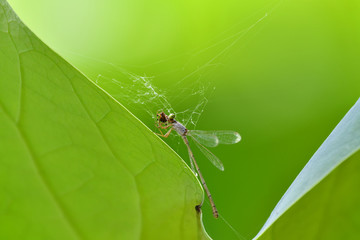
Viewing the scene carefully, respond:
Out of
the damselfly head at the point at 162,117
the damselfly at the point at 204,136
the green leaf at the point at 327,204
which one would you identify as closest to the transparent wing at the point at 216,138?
the damselfly at the point at 204,136

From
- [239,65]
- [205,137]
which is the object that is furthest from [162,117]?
[239,65]

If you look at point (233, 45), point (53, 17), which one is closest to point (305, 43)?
point (233, 45)

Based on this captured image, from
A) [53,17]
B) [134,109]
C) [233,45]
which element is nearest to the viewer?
[134,109]

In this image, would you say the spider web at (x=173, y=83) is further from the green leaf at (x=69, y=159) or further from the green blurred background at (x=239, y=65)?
the green leaf at (x=69, y=159)

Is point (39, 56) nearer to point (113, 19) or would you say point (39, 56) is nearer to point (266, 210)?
point (266, 210)

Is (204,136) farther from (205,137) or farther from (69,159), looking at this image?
(69,159)

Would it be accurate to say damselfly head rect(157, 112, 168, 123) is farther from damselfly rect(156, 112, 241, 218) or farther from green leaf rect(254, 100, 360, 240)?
green leaf rect(254, 100, 360, 240)
